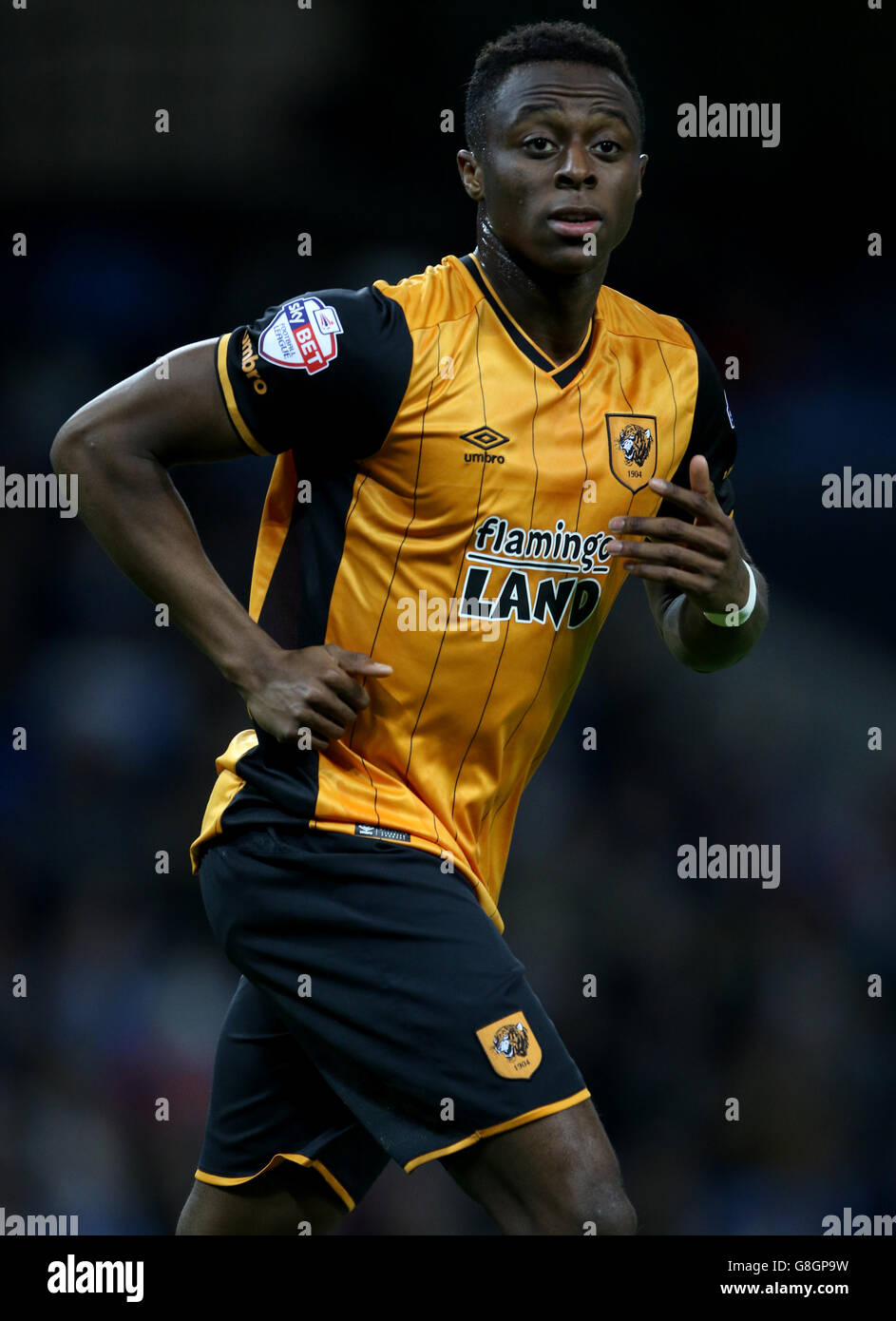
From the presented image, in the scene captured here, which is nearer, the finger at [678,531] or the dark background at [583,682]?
the finger at [678,531]

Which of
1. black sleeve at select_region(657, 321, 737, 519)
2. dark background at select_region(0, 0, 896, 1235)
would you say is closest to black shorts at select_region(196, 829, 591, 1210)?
black sleeve at select_region(657, 321, 737, 519)

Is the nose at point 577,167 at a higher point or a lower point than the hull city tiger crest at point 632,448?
higher

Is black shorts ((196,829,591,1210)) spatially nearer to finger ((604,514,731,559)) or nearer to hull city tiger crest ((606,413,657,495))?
finger ((604,514,731,559))

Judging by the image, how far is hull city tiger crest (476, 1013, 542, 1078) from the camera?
2707 millimetres

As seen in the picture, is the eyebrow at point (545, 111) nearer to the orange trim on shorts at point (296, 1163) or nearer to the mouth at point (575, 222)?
the mouth at point (575, 222)

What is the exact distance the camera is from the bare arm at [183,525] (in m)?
2.94

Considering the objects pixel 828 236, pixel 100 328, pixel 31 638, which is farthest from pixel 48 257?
pixel 828 236

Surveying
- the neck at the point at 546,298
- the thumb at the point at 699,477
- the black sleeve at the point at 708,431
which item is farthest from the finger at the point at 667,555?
the neck at the point at 546,298

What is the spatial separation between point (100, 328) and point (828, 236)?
9.81 ft

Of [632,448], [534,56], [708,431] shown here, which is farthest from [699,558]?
[534,56]

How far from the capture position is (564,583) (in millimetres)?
3098

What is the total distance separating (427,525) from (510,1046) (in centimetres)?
96

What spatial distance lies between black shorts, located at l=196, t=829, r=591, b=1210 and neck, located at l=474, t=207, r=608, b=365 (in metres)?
1.05

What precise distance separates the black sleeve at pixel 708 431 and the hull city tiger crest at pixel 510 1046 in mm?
1097
